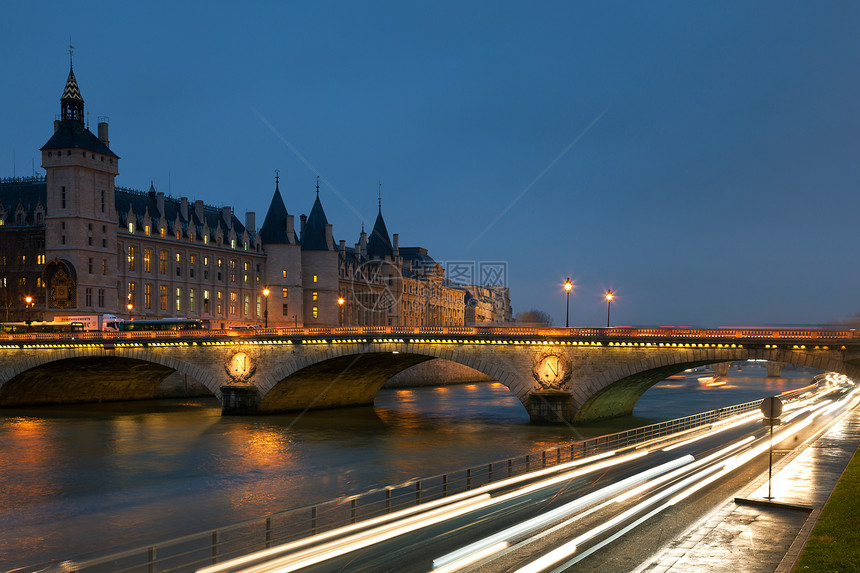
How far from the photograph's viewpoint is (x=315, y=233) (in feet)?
408

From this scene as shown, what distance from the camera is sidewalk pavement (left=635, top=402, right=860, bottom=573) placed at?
1639 cm

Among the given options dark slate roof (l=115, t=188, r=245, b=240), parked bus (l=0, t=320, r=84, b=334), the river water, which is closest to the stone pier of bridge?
the river water

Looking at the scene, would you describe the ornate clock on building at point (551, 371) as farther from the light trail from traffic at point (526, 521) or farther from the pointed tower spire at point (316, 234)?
the pointed tower spire at point (316, 234)

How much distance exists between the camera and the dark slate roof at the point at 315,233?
123 m

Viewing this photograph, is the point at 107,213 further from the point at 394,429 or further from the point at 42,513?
the point at 42,513

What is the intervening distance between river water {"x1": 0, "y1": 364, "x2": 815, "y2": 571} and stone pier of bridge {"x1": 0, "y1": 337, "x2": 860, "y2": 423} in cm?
225

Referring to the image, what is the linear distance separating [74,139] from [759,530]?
89174mm

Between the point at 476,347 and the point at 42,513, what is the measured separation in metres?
34.1

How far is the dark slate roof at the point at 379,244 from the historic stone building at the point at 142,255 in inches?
229

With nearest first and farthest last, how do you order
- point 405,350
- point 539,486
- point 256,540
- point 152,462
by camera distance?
1. point 256,540
2. point 539,486
3. point 152,462
4. point 405,350

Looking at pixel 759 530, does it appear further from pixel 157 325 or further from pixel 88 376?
pixel 88 376

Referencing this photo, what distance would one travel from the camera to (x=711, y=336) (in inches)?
2004

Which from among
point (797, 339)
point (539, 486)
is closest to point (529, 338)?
point (797, 339)

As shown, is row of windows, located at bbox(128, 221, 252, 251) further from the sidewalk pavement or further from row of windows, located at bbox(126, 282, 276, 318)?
the sidewalk pavement
